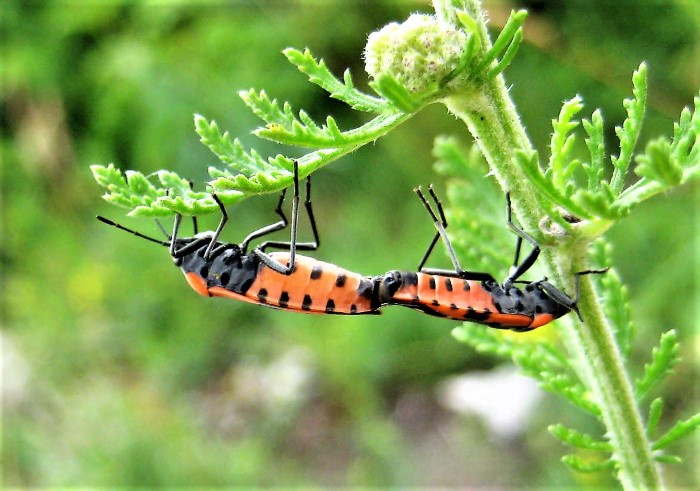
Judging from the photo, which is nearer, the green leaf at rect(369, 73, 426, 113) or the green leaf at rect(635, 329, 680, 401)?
the green leaf at rect(369, 73, 426, 113)

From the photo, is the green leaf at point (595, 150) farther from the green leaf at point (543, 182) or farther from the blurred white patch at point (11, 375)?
the blurred white patch at point (11, 375)

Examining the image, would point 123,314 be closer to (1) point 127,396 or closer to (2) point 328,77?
(1) point 127,396

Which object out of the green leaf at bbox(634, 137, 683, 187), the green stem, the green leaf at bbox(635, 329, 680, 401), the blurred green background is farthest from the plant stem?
the blurred green background

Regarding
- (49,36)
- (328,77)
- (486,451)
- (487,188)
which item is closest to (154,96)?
(49,36)

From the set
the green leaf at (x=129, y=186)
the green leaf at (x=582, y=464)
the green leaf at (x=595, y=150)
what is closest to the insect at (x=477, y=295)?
the green leaf at (x=582, y=464)

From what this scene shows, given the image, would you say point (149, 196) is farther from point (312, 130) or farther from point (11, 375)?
point (11, 375)

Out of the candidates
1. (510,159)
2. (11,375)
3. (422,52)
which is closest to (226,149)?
(422,52)

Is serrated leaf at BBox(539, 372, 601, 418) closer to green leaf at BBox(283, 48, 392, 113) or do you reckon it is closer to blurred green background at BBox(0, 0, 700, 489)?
green leaf at BBox(283, 48, 392, 113)
